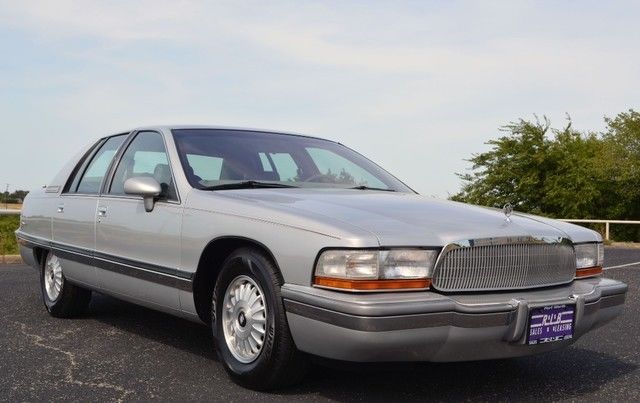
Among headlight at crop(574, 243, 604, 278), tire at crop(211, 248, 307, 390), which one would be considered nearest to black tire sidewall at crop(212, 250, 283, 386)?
tire at crop(211, 248, 307, 390)

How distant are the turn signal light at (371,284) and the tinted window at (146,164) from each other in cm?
150

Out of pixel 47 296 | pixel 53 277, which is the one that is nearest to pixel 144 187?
pixel 53 277

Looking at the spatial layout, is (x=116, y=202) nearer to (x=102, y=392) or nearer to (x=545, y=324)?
(x=102, y=392)

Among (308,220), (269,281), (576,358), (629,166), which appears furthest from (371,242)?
(629,166)

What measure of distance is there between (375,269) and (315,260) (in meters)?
0.29

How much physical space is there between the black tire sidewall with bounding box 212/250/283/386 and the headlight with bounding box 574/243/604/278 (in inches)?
67.4

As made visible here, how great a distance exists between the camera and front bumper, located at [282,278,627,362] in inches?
136

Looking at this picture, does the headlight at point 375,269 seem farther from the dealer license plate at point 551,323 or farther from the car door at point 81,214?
the car door at point 81,214

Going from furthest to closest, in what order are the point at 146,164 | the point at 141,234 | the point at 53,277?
the point at 53,277 → the point at 146,164 → the point at 141,234

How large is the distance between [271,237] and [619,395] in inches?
80.6

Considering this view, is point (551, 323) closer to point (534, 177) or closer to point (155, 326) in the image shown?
point (155, 326)

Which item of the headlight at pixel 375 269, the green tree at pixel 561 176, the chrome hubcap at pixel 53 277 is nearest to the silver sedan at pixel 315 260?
the headlight at pixel 375 269

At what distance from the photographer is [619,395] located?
4.16 meters

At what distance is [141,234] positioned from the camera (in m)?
4.88
